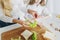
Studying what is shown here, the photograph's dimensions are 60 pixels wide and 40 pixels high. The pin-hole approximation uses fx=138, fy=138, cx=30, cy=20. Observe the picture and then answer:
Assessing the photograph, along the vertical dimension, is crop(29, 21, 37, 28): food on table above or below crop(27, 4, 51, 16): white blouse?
below

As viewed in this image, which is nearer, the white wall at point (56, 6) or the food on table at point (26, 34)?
the white wall at point (56, 6)

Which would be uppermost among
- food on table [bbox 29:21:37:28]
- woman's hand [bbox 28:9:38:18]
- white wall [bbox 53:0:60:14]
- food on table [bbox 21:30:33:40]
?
white wall [bbox 53:0:60:14]

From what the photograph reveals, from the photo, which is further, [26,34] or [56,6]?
[26,34]

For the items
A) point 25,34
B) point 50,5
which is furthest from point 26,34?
point 50,5

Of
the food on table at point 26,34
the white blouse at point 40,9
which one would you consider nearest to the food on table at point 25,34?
the food on table at point 26,34

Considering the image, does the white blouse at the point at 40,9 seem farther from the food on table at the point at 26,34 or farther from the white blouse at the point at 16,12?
the food on table at the point at 26,34

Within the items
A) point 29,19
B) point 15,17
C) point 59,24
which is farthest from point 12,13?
point 59,24

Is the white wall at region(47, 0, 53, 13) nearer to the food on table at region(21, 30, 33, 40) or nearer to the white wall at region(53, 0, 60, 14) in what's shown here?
the white wall at region(53, 0, 60, 14)

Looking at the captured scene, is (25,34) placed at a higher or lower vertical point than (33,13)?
lower

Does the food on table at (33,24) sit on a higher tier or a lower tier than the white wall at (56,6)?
lower

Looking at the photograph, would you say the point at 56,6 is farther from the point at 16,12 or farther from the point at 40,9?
the point at 16,12

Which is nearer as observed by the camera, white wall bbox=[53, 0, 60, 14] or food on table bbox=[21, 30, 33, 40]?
white wall bbox=[53, 0, 60, 14]

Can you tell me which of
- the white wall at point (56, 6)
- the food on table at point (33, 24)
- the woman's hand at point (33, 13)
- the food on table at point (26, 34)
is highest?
the white wall at point (56, 6)

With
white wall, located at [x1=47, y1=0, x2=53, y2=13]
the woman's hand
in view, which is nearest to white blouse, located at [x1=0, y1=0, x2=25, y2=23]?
the woman's hand
